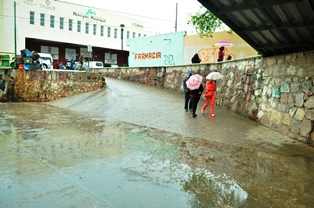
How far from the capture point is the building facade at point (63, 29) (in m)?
31.5

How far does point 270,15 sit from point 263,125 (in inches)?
148

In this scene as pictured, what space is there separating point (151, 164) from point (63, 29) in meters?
34.8

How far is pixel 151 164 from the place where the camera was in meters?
4.81

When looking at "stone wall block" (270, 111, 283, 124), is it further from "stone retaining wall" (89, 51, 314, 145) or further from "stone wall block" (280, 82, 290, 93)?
"stone wall block" (280, 82, 290, 93)

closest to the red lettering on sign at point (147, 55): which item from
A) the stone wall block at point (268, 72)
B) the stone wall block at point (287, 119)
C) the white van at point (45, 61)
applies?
the white van at point (45, 61)

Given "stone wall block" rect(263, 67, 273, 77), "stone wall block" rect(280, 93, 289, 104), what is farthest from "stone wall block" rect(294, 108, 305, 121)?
"stone wall block" rect(263, 67, 273, 77)

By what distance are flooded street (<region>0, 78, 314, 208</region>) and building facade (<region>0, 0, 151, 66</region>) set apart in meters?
23.6

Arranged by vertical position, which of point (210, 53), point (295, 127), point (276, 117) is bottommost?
point (295, 127)

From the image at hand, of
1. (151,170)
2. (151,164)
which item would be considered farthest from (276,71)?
(151,170)

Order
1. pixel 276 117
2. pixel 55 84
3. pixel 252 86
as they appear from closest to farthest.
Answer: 1. pixel 276 117
2. pixel 252 86
3. pixel 55 84

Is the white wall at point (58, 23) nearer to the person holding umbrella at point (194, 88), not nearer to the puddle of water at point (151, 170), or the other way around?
the person holding umbrella at point (194, 88)

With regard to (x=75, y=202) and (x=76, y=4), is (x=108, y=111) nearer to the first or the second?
(x=75, y=202)

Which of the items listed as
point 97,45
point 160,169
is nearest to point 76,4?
point 97,45

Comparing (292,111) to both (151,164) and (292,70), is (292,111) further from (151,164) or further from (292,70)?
(151,164)
